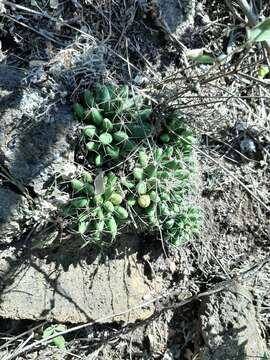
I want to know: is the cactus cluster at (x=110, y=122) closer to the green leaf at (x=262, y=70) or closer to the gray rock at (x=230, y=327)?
the green leaf at (x=262, y=70)

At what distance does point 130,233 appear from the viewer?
254cm

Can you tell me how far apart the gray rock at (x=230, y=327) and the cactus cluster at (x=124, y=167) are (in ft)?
1.76

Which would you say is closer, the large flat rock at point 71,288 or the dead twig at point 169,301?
the large flat rock at point 71,288

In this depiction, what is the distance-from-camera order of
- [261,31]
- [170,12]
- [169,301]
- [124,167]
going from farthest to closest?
[169,301] → [170,12] → [124,167] → [261,31]

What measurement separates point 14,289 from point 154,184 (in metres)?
0.83

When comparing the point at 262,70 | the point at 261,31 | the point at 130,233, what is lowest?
the point at 261,31

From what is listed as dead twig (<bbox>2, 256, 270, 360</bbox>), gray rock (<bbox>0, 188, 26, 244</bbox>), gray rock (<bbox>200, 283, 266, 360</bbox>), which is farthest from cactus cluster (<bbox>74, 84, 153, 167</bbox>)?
gray rock (<bbox>200, 283, 266, 360</bbox>)

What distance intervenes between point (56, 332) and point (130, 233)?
62cm

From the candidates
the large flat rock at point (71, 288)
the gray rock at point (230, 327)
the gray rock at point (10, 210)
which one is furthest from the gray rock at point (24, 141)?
the gray rock at point (230, 327)

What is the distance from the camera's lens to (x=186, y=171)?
241 centimetres

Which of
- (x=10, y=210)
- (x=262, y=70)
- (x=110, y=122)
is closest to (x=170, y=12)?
(x=262, y=70)

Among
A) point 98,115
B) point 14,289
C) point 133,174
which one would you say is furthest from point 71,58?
point 14,289

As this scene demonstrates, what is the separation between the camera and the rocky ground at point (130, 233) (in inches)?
86.1

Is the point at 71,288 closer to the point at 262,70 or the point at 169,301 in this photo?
the point at 169,301
